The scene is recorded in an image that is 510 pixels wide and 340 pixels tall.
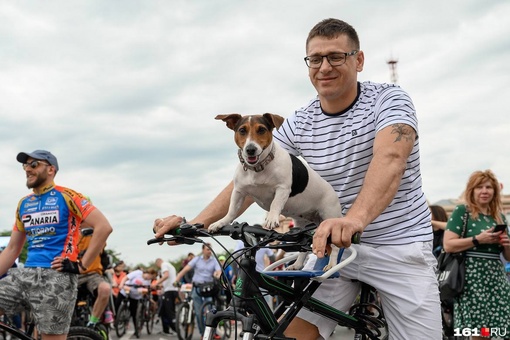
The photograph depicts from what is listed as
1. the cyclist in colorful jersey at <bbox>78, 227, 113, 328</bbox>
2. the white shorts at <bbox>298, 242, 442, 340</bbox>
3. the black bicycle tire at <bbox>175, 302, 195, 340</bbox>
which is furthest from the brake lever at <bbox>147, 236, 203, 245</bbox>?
the black bicycle tire at <bbox>175, 302, 195, 340</bbox>

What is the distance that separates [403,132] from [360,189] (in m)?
0.44

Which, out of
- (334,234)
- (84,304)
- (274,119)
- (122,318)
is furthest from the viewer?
(122,318)

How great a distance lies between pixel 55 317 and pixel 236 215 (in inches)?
125

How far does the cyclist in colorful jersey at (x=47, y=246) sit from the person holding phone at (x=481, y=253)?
Result: 10.8 ft

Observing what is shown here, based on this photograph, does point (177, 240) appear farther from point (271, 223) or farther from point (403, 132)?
point (403, 132)

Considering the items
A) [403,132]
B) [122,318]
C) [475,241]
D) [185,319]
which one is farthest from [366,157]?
[122,318]

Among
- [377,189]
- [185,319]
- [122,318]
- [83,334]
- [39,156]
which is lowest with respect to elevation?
[122,318]

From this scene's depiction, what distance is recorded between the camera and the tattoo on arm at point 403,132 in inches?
126

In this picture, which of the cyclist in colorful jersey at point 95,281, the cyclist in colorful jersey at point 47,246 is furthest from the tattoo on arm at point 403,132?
the cyclist in colorful jersey at point 95,281

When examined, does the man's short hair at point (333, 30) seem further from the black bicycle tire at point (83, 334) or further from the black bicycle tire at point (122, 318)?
the black bicycle tire at point (122, 318)

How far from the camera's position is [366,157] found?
138 inches

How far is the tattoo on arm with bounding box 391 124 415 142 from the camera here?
320 cm

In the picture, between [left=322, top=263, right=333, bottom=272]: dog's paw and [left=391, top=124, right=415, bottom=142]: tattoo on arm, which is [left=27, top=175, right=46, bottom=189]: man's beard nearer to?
[left=322, top=263, right=333, bottom=272]: dog's paw

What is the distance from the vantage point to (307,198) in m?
3.55
